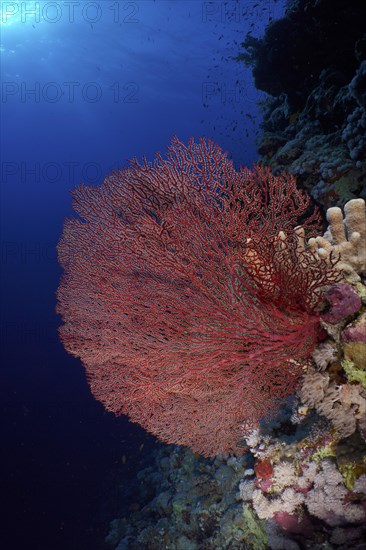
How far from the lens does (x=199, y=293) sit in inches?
135

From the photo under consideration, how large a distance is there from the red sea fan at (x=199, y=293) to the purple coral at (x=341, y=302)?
0.46ft

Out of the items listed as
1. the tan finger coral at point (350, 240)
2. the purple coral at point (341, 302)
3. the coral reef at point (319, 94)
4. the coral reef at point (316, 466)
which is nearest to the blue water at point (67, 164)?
the coral reef at point (319, 94)

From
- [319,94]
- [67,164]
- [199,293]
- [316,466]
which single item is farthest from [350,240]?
[67,164]

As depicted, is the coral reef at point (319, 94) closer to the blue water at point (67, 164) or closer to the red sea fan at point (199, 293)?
the blue water at point (67, 164)

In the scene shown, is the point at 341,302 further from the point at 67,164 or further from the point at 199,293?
the point at 67,164

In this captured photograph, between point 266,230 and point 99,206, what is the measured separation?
2.20 metres

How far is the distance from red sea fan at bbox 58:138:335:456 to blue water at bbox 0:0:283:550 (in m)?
6.01

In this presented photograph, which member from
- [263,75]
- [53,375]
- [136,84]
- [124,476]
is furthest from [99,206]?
[136,84]

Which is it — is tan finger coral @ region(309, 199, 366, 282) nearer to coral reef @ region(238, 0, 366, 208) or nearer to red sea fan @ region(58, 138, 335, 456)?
red sea fan @ region(58, 138, 335, 456)

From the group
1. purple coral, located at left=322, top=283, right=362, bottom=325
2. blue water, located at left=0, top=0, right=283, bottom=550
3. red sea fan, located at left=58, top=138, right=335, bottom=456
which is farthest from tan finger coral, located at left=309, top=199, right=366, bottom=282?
blue water, located at left=0, top=0, right=283, bottom=550

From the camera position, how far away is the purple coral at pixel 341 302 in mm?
3008

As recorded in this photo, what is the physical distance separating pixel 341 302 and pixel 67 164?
30434 mm

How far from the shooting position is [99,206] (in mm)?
4250

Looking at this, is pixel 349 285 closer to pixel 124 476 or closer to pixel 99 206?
pixel 99 206
